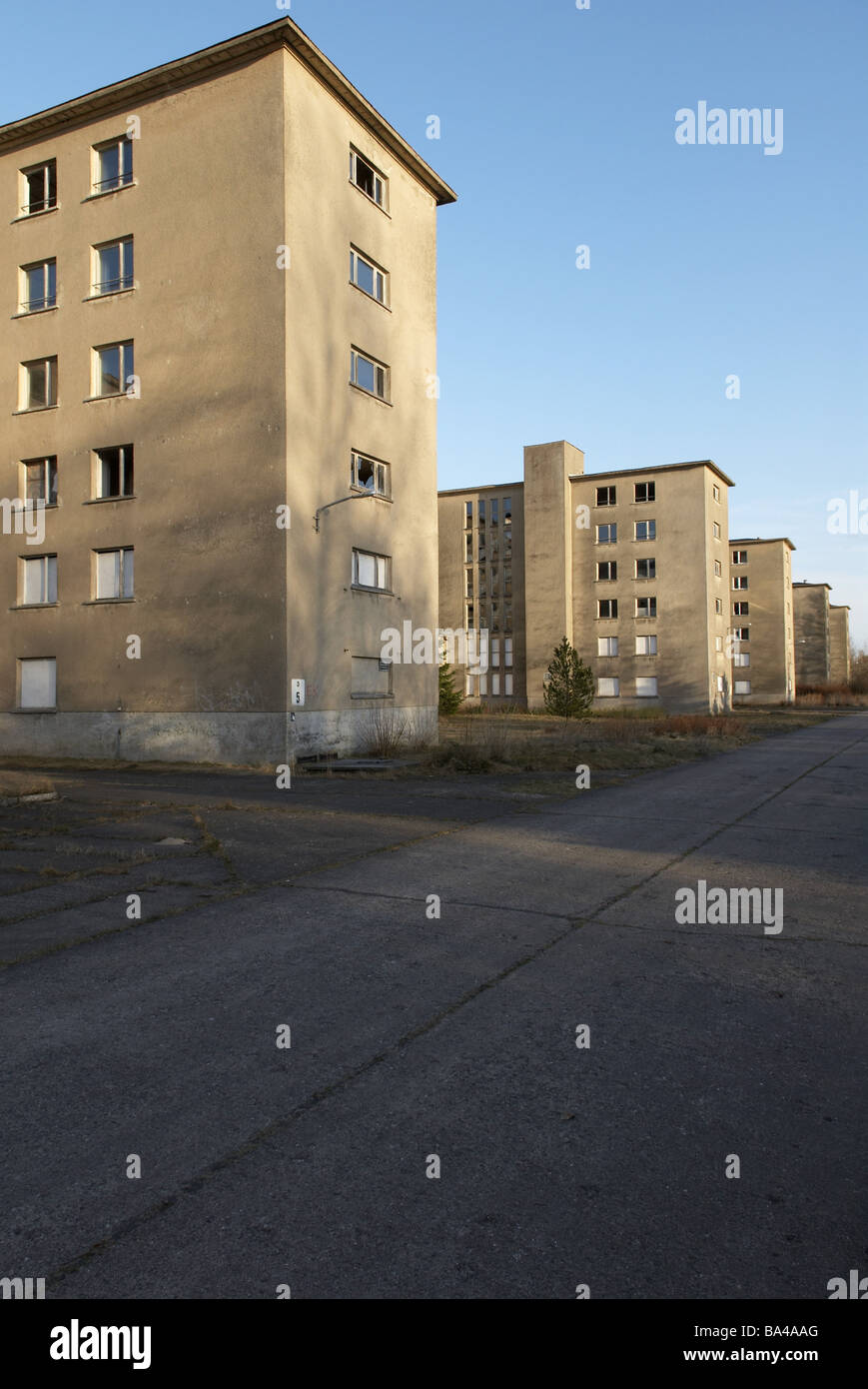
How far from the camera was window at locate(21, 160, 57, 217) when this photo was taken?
24.3m

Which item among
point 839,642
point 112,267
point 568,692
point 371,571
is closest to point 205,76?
point 112,267

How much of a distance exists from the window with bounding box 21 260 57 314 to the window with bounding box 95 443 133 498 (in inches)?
176

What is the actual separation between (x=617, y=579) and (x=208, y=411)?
42.7m

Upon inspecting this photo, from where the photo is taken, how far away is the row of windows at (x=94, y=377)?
22.8m

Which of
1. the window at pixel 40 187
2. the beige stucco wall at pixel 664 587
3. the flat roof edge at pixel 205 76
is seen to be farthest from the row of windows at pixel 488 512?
the window at pixel 40 187

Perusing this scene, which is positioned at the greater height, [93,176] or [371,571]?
[93,176]

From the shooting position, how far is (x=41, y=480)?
24109 mm

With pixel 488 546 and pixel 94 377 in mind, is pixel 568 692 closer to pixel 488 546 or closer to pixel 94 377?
pixel 488 546

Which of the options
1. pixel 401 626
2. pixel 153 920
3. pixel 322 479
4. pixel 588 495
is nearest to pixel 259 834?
pixel 153 920

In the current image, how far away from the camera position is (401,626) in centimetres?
2530

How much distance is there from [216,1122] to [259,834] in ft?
23.6
